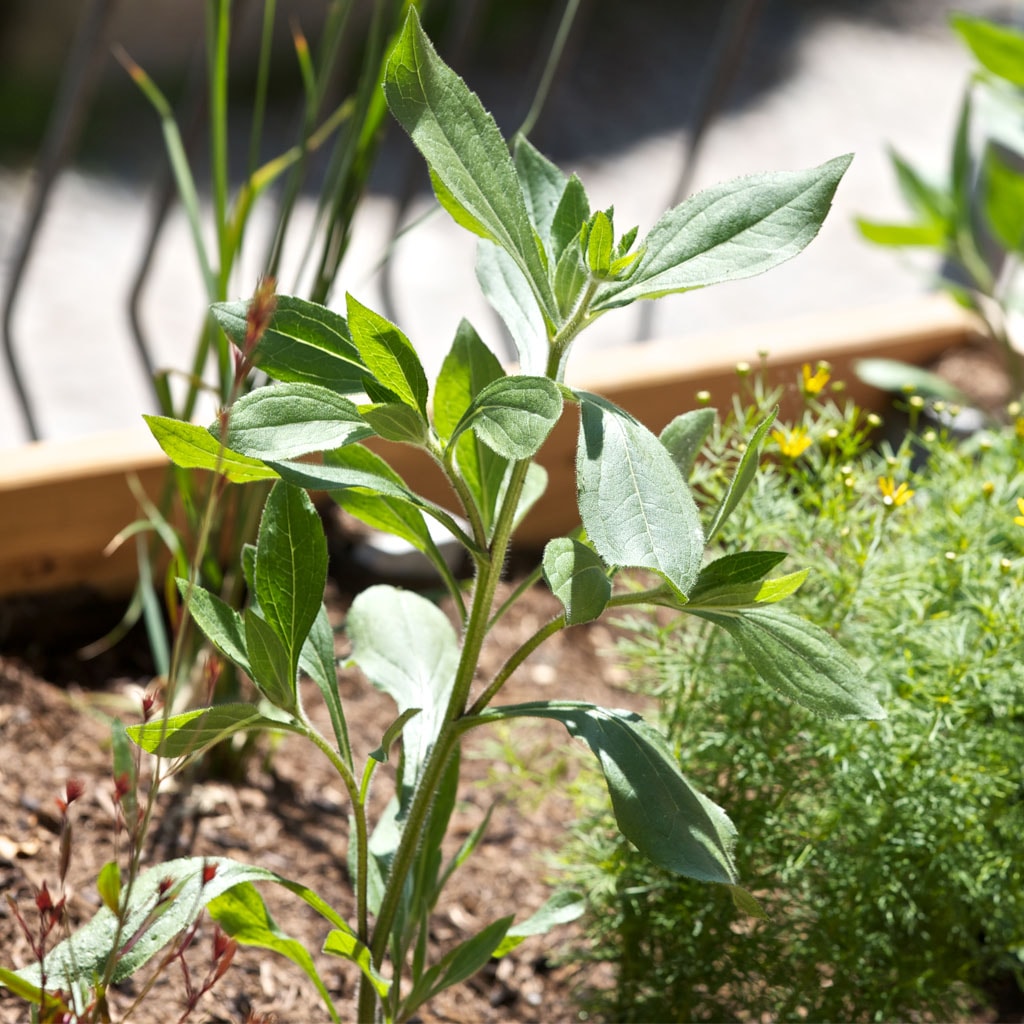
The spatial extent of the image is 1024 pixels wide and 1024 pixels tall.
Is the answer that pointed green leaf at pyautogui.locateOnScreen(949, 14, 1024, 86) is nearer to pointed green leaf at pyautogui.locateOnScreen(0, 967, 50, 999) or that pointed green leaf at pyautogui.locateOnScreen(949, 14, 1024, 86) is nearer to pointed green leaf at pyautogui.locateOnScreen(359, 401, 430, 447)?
pointed green leaf at pyautogui.locateOnScreen(359, 401, 430, 447)

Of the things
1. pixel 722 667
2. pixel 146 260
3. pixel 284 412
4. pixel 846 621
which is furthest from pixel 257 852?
pixel 146 260

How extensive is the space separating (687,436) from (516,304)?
6.0 inches

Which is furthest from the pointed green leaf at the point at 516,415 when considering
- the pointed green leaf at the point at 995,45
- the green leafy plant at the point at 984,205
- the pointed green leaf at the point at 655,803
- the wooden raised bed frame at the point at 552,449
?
the pointed green leaf at the point at 995,45

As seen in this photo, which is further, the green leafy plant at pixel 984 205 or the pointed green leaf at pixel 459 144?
the green leafy plant at pixel 984 205

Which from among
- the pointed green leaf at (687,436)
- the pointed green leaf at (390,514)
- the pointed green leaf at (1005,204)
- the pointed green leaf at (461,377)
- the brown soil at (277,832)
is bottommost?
the brown soil at (277,832)

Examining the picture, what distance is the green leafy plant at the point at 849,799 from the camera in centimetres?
108

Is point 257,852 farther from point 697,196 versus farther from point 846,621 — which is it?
point 697,196

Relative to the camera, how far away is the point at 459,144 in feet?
2.41

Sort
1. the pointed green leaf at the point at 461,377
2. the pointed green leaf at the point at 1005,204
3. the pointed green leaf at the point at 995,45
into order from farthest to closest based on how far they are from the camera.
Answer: the pointed green leaf at the point at 1005,204 < the pointed green leaf at the point at 995,45 < the pointed green leaf at the point at 461,377

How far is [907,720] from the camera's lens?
109 cm

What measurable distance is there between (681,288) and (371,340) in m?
0.18

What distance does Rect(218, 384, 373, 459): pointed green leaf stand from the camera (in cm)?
69

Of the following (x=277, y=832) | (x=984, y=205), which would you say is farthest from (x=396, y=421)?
(x=984, y=205)

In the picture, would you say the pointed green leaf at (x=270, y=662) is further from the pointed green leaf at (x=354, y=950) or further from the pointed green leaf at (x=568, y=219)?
the pointed green leaf at (x=568, y=219)
